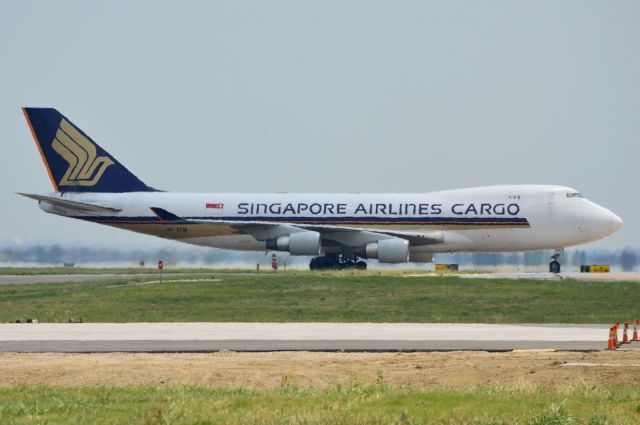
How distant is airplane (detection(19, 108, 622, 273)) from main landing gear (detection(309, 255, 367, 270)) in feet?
0.18

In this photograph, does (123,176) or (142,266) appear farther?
(142,266)

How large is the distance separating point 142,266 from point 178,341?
5396cm

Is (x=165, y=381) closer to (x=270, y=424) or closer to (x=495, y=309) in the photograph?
(x=270, y=424)

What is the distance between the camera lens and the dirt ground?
21.8 m

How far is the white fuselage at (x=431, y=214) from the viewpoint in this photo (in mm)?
66000

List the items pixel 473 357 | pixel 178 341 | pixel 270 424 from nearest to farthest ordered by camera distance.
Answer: pixel 270 424
pixel 473 357
pixel 178 341

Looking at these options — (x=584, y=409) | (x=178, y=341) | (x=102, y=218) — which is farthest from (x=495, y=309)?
(x=102, y=218)

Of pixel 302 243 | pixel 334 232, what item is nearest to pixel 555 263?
pixel 334 232

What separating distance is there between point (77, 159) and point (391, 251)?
19776 mm

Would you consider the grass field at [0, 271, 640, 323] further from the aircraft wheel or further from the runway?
the aircraft wheel

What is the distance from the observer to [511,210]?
6581 centimetres

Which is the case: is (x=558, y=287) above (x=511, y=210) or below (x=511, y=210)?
below

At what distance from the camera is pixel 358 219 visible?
66562mm

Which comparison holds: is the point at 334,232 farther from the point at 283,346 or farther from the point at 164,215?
the point at 283,346
